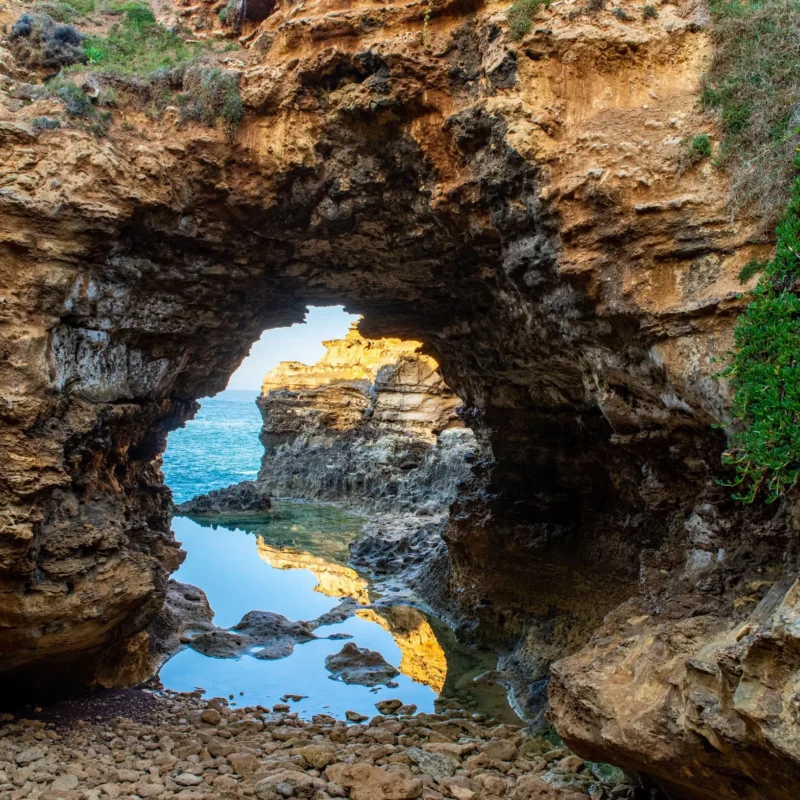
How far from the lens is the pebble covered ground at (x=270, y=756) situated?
5.72 m

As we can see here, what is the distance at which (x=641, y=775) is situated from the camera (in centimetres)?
555

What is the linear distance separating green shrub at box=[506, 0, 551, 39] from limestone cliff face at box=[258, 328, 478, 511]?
59.5ft

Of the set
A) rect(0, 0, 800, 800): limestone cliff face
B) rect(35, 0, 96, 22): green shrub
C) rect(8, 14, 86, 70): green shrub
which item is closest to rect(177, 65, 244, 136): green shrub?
rect(0, 0, 800, 800): limestone cliff face

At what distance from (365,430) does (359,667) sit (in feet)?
67.8

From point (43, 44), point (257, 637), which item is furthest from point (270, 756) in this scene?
point (43, 44)

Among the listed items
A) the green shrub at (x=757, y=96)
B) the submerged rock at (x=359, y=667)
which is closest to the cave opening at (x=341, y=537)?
the submerged rock at (x=359, y=667)

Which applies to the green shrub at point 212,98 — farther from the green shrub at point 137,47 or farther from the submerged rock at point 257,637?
the submerged rock at point 257,637

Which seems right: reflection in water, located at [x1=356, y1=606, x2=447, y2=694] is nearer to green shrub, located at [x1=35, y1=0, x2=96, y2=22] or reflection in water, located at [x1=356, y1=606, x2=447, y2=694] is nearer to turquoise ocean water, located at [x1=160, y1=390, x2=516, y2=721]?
turquoise ocean water, located at [x1=160, y1=390, x2=516, y2=721]

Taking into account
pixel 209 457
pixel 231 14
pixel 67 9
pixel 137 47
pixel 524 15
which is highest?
pixel 231 14

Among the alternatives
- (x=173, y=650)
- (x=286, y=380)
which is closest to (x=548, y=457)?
(x=173, y=650)

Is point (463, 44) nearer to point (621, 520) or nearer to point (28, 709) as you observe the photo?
point (621, 520)

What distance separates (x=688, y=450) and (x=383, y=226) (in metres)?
4.87

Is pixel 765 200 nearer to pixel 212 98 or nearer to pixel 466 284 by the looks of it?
pixel 466 284

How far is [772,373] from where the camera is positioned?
462cm
